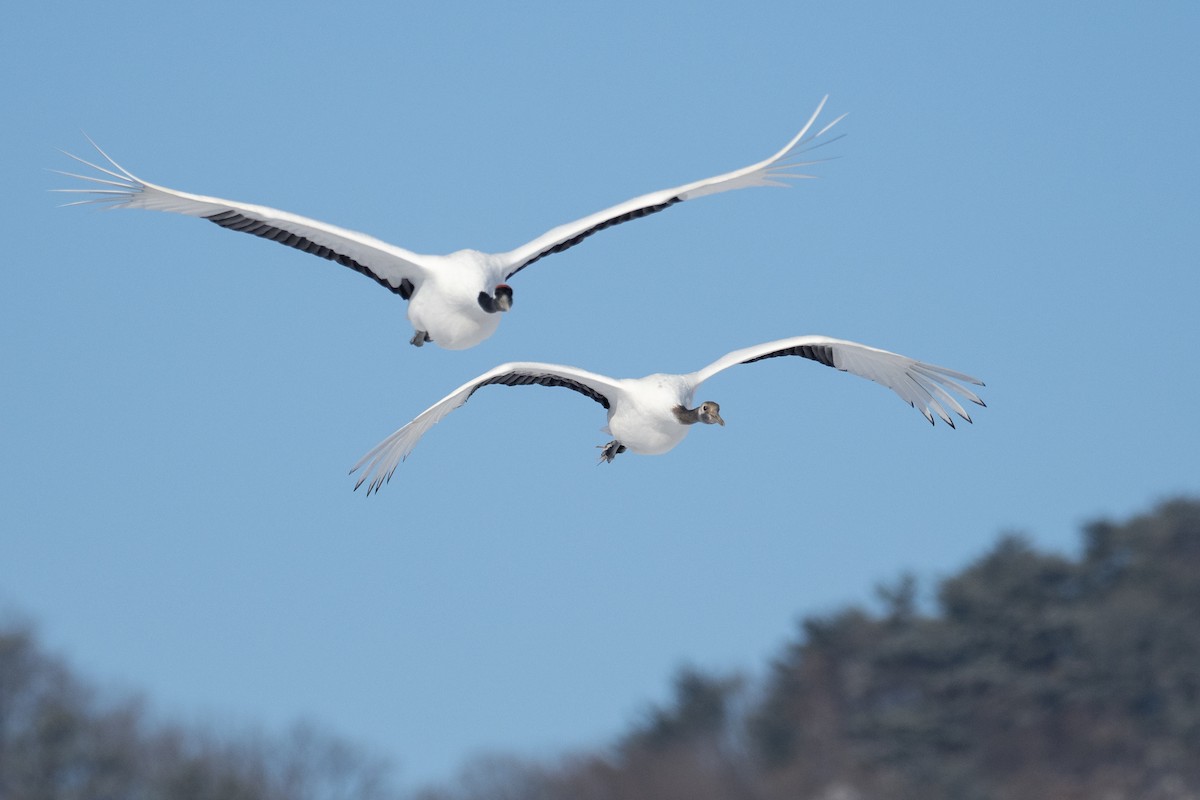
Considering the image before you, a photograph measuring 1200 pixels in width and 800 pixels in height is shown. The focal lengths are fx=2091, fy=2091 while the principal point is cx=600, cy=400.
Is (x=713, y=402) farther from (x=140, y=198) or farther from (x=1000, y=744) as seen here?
(x=1000, y=744)

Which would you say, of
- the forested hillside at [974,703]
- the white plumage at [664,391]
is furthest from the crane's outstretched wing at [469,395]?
the forested hillside at [974,703]

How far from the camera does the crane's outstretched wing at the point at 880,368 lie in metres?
20.5

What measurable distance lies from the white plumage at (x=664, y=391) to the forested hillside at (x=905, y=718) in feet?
127

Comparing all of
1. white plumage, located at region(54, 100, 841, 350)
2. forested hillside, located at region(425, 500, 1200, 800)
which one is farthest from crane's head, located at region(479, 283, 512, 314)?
forested hillside, located at region(425, 500, 1200, 800)

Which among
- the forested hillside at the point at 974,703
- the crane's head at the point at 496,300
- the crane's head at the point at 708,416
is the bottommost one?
the crane's head at the point at 708,416

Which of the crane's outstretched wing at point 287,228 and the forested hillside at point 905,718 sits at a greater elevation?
the forested hillside at point 905,718

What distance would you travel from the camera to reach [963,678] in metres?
69.4

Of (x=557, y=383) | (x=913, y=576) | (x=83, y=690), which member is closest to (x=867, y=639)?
(x=913, y=576)

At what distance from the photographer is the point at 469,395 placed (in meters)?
20.7

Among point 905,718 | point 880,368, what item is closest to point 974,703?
point 905,718

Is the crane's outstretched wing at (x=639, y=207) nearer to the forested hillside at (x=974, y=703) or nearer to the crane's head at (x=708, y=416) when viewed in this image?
the crane's head at (x=708, y=416)

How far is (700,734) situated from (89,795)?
1854 cm

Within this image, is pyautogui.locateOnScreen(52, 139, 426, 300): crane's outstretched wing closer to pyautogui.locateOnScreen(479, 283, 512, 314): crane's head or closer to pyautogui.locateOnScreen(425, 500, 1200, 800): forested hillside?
pyautogui.locateOnScreen(479, 283, 512, 314): crane's head

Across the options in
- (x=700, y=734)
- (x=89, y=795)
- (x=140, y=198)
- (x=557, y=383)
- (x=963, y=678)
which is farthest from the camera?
(x=963, y=678)
